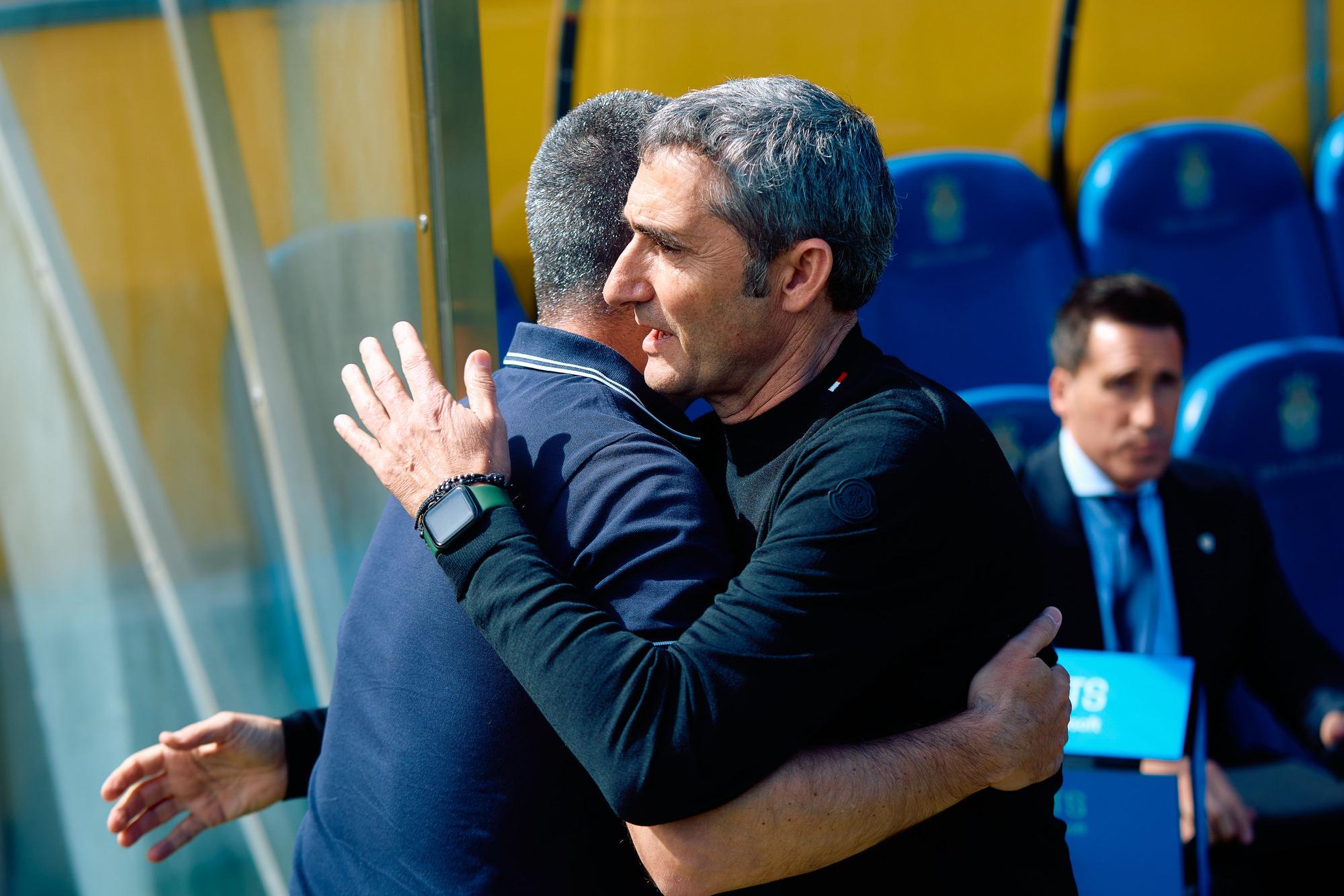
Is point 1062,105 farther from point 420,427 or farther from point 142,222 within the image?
point 420,427

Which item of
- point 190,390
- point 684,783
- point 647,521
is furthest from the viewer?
point 190,390

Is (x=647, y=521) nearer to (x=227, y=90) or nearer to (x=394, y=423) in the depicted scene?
(x=394, y=423)

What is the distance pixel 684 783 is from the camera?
96 cm

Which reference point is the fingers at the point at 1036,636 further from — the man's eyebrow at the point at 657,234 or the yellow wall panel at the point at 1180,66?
the yellow wall panel at the point at 1180,66

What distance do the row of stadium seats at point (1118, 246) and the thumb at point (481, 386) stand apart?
7.72 feet

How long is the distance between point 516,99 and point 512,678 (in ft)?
8.19

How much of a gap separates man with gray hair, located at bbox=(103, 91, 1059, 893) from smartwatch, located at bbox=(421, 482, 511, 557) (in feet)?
0.25

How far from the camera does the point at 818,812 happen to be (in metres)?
1.03

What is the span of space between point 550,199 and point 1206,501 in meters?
1.55

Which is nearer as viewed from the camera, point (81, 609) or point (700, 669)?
point (700, 669)

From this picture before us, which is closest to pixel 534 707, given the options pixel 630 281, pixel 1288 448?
pixel 630 281

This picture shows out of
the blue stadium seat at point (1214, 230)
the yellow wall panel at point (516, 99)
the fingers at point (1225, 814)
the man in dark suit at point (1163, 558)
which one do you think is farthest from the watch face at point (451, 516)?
the blue stadium seat at point (1214, 230)

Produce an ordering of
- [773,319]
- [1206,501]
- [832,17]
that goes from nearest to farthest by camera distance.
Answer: [773,319] < [1206,501] < [832,17]

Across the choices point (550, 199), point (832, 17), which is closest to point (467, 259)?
point (550, 199)
